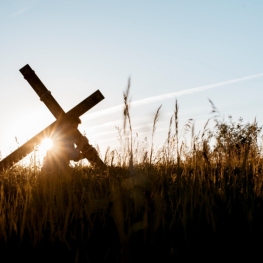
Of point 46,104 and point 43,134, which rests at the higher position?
point 46,104

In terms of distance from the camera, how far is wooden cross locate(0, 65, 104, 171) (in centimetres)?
719

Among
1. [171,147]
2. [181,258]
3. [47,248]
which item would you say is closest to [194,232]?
[181,258]

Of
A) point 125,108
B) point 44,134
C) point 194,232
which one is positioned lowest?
point 194,232

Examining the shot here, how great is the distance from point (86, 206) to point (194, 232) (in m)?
0.76

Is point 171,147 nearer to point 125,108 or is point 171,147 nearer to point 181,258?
point 125,108

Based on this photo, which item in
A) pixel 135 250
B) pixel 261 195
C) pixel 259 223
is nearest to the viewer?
pixel 135 250

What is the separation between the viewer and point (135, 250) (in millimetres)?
1959

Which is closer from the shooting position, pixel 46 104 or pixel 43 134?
pixel 43 134

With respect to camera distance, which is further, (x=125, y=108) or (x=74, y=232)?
(x=125, y=108)

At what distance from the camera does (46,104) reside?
7.70 metres

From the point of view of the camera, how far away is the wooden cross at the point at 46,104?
23.6ft

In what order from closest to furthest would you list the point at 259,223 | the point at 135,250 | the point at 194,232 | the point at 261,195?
the point at 135,250 < the point at 194,232 < the point at 259,223 < the point at 261,195

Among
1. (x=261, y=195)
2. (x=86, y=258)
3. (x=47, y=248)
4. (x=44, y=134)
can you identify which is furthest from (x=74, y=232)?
(x=44, y=134)

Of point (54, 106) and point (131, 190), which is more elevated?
point (54, 106)
